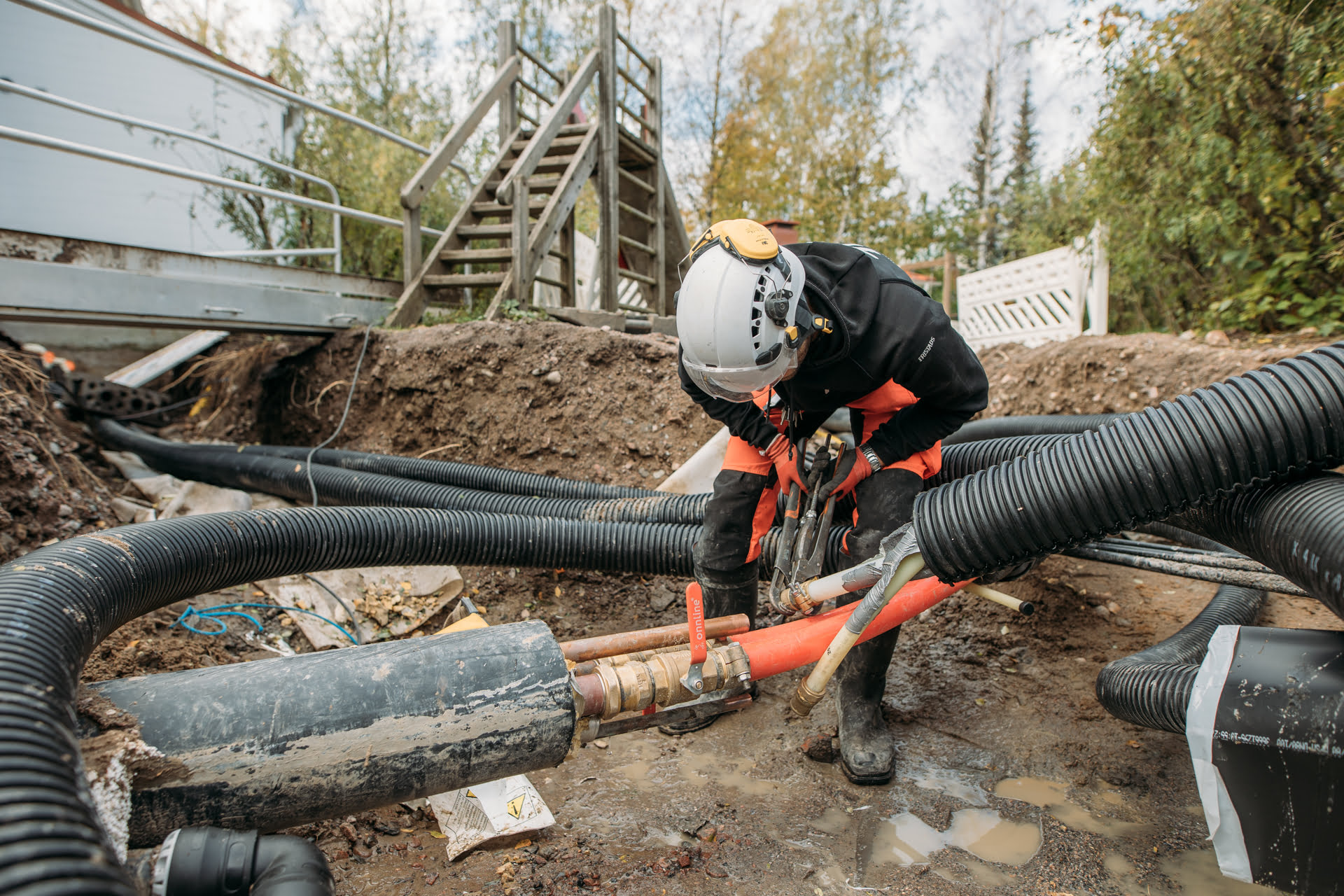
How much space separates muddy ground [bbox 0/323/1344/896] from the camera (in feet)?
5.68

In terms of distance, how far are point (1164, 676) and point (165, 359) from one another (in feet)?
22.0

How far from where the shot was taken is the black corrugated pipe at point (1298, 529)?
1.25 m

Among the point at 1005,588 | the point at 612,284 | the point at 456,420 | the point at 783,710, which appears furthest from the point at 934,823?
the point at 612,284

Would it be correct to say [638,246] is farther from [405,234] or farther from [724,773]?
[724,773]

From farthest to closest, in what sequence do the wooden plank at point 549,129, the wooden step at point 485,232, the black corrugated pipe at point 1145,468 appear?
the wooden step at point 485,232 → the wooden plank at point 549,129 → the black corrugated pipe at point 1145,468

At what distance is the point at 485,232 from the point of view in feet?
17.2

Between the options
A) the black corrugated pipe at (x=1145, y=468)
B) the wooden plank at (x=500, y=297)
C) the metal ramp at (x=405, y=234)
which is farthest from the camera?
the wooden plank at (x=500, y=297)

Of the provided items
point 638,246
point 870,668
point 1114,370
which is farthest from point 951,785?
point 638,246

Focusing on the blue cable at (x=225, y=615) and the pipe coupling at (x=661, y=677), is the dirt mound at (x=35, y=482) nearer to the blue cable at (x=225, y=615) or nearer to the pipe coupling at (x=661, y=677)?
the blue cable at (x=225, y=615)

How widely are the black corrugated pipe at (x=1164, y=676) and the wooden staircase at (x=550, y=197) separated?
3928mm

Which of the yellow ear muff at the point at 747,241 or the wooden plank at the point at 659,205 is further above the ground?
the wooden plank at the point at 659,205

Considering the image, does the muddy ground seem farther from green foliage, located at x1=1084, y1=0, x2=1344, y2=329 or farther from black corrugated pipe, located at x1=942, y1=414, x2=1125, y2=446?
black corrugated pipe, located at x1=942, y1=414, x2=1125, y2=446

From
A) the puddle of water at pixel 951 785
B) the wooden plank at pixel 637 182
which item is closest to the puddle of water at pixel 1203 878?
the puddle of water at pixel 951 785

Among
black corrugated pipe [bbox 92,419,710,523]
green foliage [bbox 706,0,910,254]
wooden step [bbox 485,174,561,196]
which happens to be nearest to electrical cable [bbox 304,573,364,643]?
black corrugated pipe [bbox 92,419,710,523]
